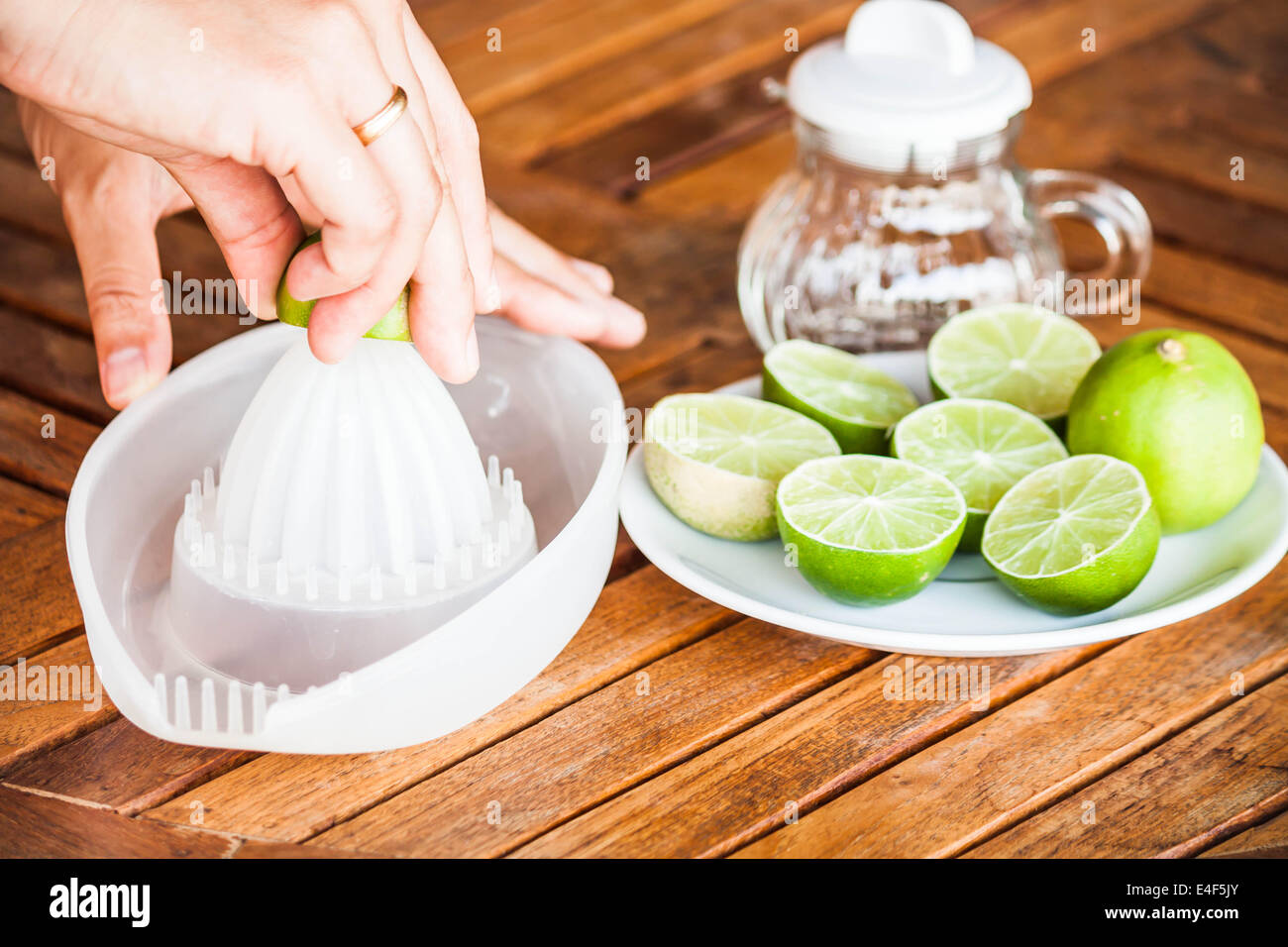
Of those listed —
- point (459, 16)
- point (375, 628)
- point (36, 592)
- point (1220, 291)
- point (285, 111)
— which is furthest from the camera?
Result: point (459, 16)

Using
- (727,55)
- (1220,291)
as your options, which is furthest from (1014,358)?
(727,55)

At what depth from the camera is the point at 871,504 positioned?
2.83ft

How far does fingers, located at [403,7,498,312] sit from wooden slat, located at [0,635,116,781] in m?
0.35

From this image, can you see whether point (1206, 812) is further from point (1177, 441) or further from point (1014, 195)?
point (1014, 195)

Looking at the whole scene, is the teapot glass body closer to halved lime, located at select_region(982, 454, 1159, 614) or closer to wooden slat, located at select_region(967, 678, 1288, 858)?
halved lime, located at select_region(982, 454, 1159, 614)

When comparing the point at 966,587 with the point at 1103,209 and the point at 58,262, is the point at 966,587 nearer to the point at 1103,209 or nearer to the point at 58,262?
the point at 1103,209

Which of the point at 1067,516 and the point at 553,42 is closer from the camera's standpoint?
the point at 1067,516

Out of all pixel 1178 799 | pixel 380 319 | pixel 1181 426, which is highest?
pixel 380 319

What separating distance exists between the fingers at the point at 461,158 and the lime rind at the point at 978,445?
304 millimetres

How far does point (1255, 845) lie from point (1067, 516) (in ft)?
0.73

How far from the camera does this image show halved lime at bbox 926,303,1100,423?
1.01 meters

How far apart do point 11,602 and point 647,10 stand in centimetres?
120

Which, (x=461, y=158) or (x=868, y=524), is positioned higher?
(x=461, y=158)

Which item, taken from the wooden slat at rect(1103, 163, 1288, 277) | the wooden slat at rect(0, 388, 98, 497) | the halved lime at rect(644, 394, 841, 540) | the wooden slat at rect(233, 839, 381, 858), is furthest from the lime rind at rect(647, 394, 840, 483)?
the wooden slat at rect(1103, 163, 1288, 277)
